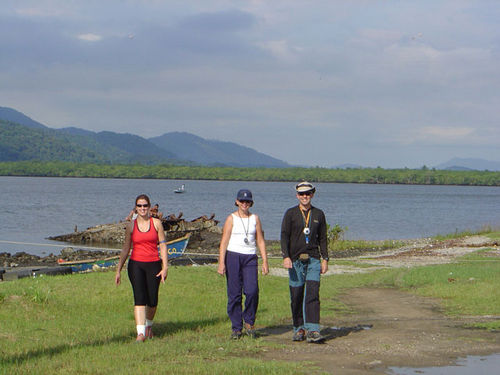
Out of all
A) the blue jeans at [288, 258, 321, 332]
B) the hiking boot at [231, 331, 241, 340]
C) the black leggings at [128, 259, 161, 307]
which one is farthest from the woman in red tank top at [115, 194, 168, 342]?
the blue jeans at [288, 258, 321, 332]

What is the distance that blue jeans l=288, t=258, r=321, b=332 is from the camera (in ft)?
31.0

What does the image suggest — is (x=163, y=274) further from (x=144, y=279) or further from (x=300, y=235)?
(x=300, y=235)

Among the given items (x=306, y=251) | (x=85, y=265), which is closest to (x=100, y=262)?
(x=85, y=265)

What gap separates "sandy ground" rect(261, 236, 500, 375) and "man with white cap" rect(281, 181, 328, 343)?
40 cm

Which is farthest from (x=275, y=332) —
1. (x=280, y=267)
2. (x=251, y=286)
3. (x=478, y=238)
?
(x=478, y=238)

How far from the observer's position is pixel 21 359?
26.5 ft

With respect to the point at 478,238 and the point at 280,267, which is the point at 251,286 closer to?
the point at 280,267

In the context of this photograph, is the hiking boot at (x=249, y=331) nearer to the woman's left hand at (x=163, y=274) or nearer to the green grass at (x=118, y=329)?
the green grass at (x=118, y=329)

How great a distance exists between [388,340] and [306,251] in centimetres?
164

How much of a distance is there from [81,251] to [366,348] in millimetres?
30477

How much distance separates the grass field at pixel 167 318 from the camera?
7.80 m

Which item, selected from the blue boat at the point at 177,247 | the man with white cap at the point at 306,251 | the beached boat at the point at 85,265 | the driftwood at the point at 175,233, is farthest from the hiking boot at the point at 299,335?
the driftwood at the point at 175,233

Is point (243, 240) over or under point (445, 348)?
over

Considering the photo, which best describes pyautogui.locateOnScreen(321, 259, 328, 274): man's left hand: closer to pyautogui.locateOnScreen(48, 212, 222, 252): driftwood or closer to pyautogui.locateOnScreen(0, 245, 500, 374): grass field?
pyautogui.locateOnScreen(0, 245, 500, 374): grass field
